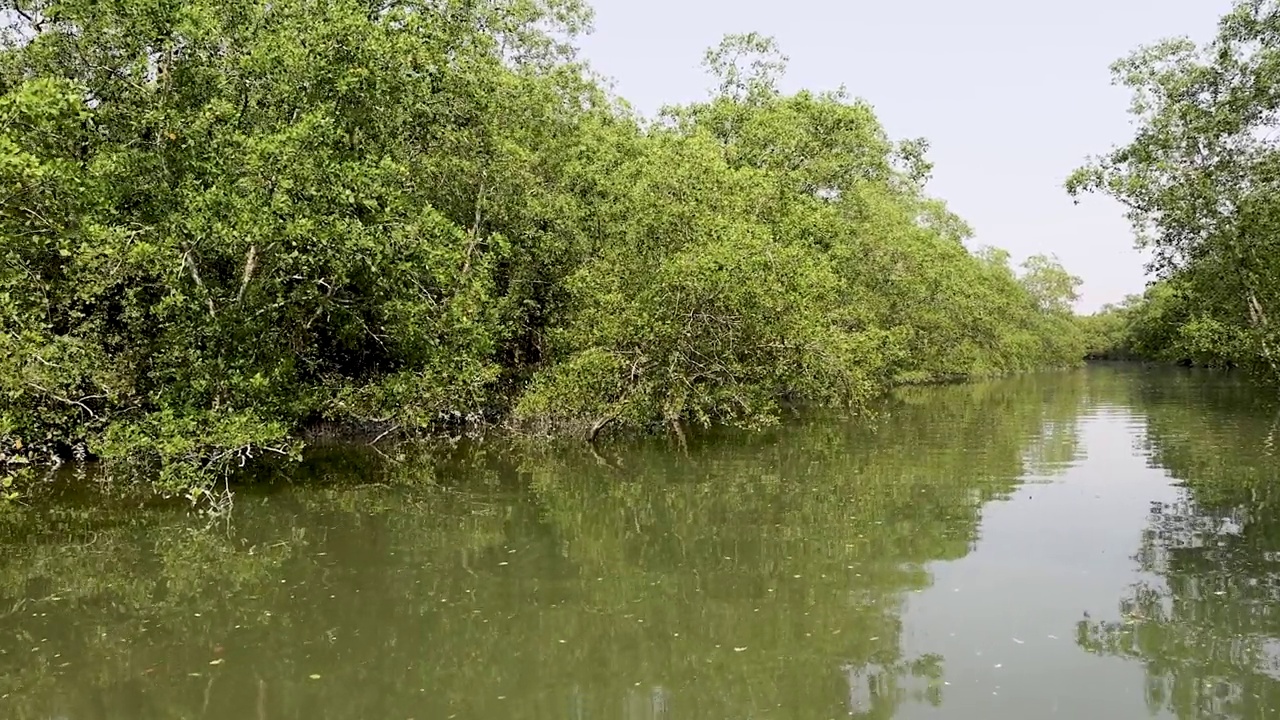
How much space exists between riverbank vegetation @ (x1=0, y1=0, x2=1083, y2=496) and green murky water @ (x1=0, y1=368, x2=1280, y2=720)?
2336mm

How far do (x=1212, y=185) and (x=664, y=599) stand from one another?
21557 millimetres

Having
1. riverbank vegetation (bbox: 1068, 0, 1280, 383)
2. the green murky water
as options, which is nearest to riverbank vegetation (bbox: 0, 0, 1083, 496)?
the green murky water

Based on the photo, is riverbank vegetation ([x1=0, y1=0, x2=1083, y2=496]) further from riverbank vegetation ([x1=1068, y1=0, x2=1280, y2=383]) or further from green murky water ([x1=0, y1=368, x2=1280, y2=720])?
riverbank vegetation ([x1=1068, y1=0, x2=1280, y2=383])

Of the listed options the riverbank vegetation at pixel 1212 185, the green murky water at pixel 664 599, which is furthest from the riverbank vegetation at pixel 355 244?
the riverbank vegetation at pixel 1212 185

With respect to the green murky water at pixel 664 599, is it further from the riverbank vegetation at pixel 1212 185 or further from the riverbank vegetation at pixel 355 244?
the riverbank vegetation at pixel 1212 185

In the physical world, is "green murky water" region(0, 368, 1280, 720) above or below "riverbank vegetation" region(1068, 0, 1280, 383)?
below

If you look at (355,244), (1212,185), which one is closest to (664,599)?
(355,244)

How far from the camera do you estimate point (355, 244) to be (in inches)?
589

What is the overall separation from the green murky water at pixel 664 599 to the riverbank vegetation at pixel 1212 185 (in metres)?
8.32

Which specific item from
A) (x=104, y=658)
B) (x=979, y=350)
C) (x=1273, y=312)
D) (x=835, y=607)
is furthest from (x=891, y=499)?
(x=979, y=350)

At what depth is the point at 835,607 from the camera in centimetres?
892

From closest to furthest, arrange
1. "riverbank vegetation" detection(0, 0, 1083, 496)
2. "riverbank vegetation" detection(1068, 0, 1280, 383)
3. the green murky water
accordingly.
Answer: the green murky water, "riverbank vegetation" detection(0, 0, 1083, 496), "riverbank vegetation" detection(1068, 0, 1280, 383)

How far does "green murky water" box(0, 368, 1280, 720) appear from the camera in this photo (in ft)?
22.7

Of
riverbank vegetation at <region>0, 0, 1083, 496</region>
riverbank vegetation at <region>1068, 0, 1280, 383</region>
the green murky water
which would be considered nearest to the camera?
the green murky water
